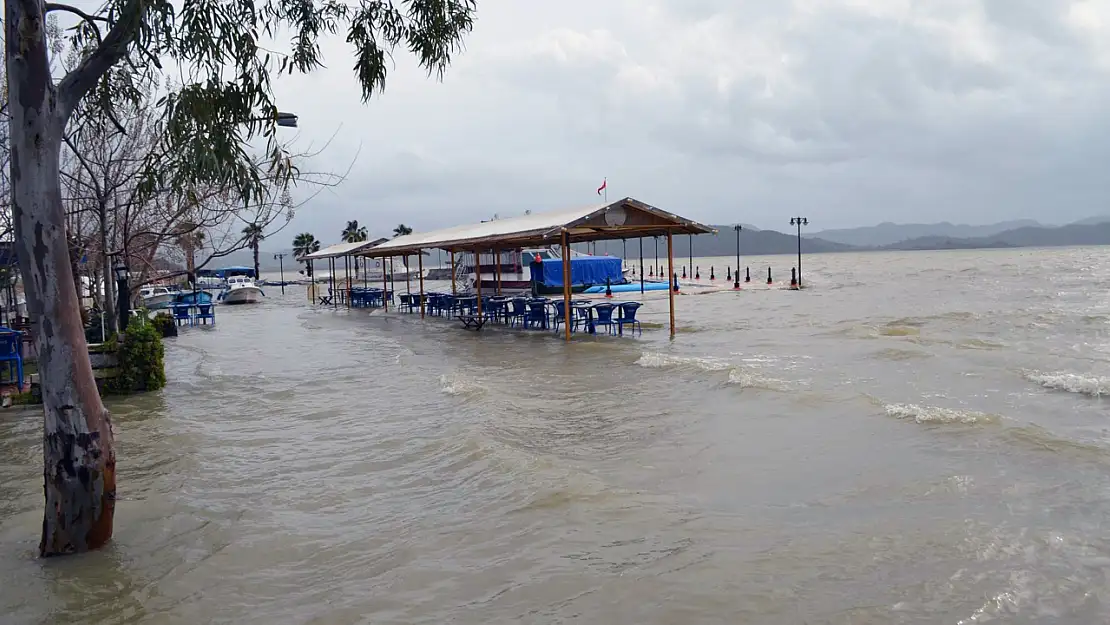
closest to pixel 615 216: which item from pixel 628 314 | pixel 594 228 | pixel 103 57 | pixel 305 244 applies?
pixel 594 228

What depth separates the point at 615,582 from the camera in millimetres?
4727

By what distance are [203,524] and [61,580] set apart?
120 cm

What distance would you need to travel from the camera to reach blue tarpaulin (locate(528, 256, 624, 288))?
37.7 metres

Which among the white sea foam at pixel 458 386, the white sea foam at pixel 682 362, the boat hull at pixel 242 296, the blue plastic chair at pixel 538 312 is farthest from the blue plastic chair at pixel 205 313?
the white sea foam at pixel 682 362

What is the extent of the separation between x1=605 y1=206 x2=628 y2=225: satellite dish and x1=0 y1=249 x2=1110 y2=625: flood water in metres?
3.54

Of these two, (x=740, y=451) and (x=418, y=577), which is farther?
(x=740, y=451)

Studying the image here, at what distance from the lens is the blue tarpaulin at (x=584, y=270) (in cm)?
3769

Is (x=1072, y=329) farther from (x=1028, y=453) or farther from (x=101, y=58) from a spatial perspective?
(x=101, y=58)

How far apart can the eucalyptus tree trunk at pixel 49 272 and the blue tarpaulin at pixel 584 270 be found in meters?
32.7

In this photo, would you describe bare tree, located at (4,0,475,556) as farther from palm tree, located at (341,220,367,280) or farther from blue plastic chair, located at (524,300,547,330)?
palm tree, located at (341,220,367,280)

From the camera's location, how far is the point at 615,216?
16094 millimetres

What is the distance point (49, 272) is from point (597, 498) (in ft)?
13.5

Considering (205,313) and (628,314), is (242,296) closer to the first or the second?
(205,313)

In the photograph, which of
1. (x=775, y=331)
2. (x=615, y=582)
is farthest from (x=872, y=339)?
(x=615, y=582)
